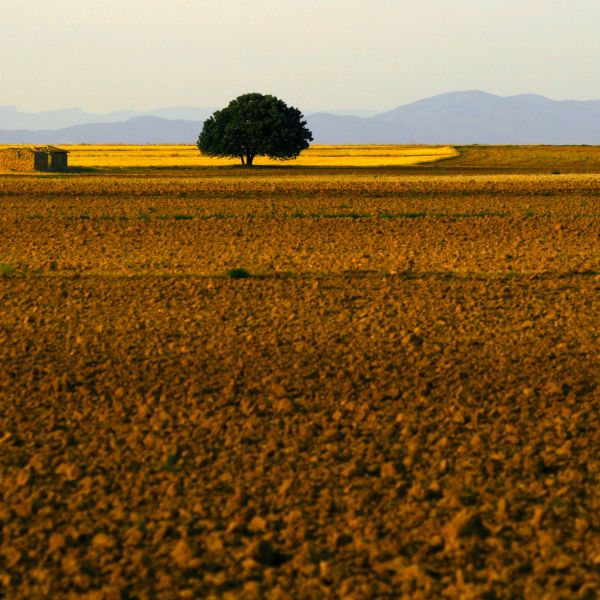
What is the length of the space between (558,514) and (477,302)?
871cm

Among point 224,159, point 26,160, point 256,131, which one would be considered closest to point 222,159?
point 224,159

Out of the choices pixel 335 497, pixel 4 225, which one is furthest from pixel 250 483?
pixel 4 225

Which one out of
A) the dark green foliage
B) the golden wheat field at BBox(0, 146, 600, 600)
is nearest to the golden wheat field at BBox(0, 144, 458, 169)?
the dark green foliage

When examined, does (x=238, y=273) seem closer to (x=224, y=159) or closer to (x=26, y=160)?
(x=26, y=160)

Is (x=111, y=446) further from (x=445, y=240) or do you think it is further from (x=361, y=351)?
(x=445, y=240)

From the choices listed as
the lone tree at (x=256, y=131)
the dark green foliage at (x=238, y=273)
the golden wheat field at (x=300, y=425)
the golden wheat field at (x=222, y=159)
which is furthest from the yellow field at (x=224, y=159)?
the golden wheat field at (x=300, y=425)

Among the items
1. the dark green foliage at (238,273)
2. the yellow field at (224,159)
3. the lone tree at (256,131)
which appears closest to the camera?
the dark green foliage at (238,273)

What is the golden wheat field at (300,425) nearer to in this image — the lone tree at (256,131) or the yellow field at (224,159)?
the lone tree at (256,131)

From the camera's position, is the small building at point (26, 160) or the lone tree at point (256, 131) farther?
the lone tree at point (256, 131)

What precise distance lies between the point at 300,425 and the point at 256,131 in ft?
243

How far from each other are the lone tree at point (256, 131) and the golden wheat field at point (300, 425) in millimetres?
61652

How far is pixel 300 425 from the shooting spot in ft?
31.7

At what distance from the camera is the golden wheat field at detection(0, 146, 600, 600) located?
687 cm

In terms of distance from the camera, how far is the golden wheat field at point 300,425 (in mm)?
6871
